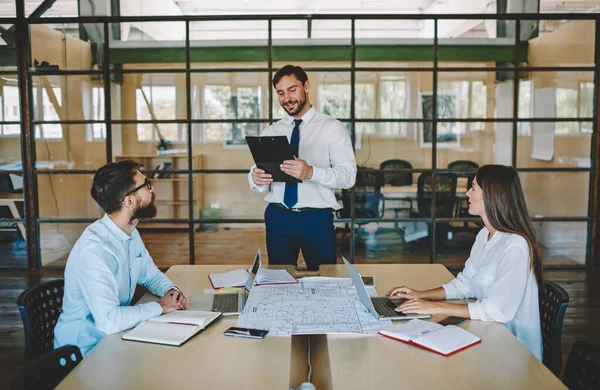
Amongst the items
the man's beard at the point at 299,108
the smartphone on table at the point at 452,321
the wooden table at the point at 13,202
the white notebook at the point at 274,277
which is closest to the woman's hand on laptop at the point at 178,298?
the white notebook at the point at 274,277

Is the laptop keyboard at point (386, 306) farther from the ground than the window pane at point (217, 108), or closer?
closer

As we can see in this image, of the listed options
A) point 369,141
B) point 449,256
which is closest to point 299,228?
point 369,141

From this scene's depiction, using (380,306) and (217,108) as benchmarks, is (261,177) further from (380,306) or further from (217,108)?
(217,108)

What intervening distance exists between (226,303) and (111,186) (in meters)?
0.64

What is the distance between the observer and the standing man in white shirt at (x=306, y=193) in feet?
11.1

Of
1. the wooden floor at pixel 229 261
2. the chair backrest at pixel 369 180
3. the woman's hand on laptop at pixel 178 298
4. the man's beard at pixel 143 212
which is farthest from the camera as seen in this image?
the chair backrest at pixel 369 180

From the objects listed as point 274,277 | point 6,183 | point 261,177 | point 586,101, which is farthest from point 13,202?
point 586,101

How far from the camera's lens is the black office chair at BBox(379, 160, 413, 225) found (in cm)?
582

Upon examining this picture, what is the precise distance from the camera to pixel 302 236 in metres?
3.46

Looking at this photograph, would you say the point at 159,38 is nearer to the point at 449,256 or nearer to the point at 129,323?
the point at 449,256

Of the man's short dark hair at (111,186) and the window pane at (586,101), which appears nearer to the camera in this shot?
the man's short dark hair at (111,186)

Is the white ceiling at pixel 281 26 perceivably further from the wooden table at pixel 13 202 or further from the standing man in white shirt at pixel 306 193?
the standing man in white shirt at pixel 306 193

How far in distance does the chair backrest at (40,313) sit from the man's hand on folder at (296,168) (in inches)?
51.0

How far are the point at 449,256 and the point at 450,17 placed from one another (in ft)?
7.66
